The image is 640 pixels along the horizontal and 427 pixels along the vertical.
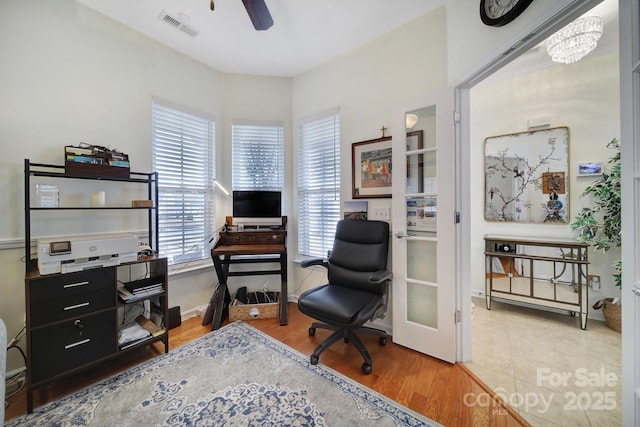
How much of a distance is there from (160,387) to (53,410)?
1.83 feet

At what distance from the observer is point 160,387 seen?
1.59 m

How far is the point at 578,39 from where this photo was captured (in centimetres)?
193

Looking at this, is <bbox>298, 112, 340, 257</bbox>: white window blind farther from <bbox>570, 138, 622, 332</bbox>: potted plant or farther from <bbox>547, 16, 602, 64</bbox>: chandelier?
<bbox>570, 138, 622, 332</bbox>: potted plant

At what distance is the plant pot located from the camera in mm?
2203

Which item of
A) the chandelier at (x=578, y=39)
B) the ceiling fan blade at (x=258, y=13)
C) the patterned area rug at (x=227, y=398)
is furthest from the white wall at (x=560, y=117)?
the ceiling fan blade at (x=258, y=13)

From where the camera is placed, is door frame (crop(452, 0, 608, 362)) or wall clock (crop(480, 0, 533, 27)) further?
door frame (crop(452, 0, 608, 362))

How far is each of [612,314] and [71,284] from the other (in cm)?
450

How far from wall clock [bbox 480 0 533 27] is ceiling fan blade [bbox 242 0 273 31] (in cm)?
145

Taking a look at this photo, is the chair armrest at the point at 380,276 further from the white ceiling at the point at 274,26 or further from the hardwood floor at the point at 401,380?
the white ceiling at the point at 274,26

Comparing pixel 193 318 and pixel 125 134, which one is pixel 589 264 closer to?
pixel 193 318

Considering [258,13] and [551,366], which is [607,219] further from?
[258,13]

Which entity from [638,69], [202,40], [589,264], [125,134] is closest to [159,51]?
[202,40]

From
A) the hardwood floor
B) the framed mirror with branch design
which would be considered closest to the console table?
the framed mirror with branch design

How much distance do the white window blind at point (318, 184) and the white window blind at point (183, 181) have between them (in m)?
1.09
